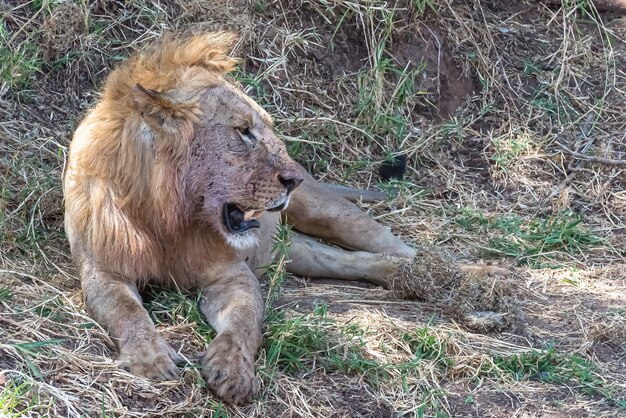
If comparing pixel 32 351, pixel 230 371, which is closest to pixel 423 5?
pixel 230 371

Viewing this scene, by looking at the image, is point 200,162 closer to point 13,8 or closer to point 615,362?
point 615,362

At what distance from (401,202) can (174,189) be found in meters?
2.23

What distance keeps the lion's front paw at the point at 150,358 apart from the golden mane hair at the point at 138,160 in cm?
48

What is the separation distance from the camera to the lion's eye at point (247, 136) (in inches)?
152

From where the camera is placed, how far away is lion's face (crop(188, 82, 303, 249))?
3.81 meters

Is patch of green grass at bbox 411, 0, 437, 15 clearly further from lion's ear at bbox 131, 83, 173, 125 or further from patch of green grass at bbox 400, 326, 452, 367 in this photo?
lion's ear at bbox 131, 83, 173, 125

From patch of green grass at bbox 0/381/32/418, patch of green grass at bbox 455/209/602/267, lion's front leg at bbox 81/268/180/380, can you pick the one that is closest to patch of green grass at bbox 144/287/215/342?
lion's front leg at bbox 81/268/180/380

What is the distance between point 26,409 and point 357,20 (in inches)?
154

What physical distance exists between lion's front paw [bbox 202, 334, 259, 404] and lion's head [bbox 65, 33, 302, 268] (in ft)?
1.79

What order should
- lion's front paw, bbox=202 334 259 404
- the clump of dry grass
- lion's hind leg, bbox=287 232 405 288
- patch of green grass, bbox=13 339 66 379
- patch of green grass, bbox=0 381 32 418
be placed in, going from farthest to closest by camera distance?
1. lion's hind leg, bbox=287 232 405 288
2. the clump of dry grass
3. lion's front paw, bbox=202 334 259 404
4. patch of green grass, bbox=13 339 66 379
5. patch of green grass, bbox=0 381 32 418

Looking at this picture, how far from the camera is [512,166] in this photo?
20.5 feet

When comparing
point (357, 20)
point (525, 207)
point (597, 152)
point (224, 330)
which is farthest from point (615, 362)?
point (357, 20)

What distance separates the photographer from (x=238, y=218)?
394 centimetres

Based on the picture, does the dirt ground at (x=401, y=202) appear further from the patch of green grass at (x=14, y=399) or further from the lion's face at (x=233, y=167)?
the lion's face at (x=233, y=167)
